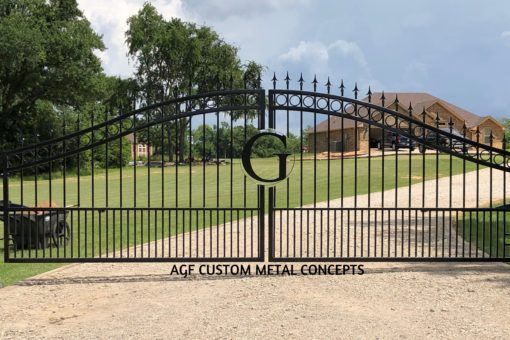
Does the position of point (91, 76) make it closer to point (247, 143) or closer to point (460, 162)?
point (460, 162)

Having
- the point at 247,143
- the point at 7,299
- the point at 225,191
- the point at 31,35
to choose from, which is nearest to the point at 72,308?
the point at 7,299

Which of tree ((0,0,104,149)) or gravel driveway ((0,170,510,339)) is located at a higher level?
tree ((0,0,104,149))

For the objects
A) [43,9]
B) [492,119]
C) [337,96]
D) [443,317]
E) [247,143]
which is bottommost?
[443,317]

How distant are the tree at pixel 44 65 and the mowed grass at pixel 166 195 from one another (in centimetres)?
493

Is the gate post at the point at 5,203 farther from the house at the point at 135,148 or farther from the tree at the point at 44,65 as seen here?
the tree at the point at 44,65

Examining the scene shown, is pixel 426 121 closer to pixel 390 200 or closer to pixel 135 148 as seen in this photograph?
pixel 390 200

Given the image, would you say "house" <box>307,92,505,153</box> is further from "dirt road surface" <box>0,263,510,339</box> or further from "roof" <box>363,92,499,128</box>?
"dirt road surface" <box>0,263,510,339</box>

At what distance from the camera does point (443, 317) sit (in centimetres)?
560

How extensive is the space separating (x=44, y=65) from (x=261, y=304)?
31.9 meters

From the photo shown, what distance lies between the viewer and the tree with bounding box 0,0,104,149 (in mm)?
30566

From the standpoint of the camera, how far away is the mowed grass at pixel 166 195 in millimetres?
7660

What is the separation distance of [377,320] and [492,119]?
183ft

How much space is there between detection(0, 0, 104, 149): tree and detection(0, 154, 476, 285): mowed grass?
4.93 meters

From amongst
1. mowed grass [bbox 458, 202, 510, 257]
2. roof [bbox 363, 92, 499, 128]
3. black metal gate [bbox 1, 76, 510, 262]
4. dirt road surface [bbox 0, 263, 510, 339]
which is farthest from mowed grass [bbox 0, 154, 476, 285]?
roof [bbox 363, 92, 499, 128]
